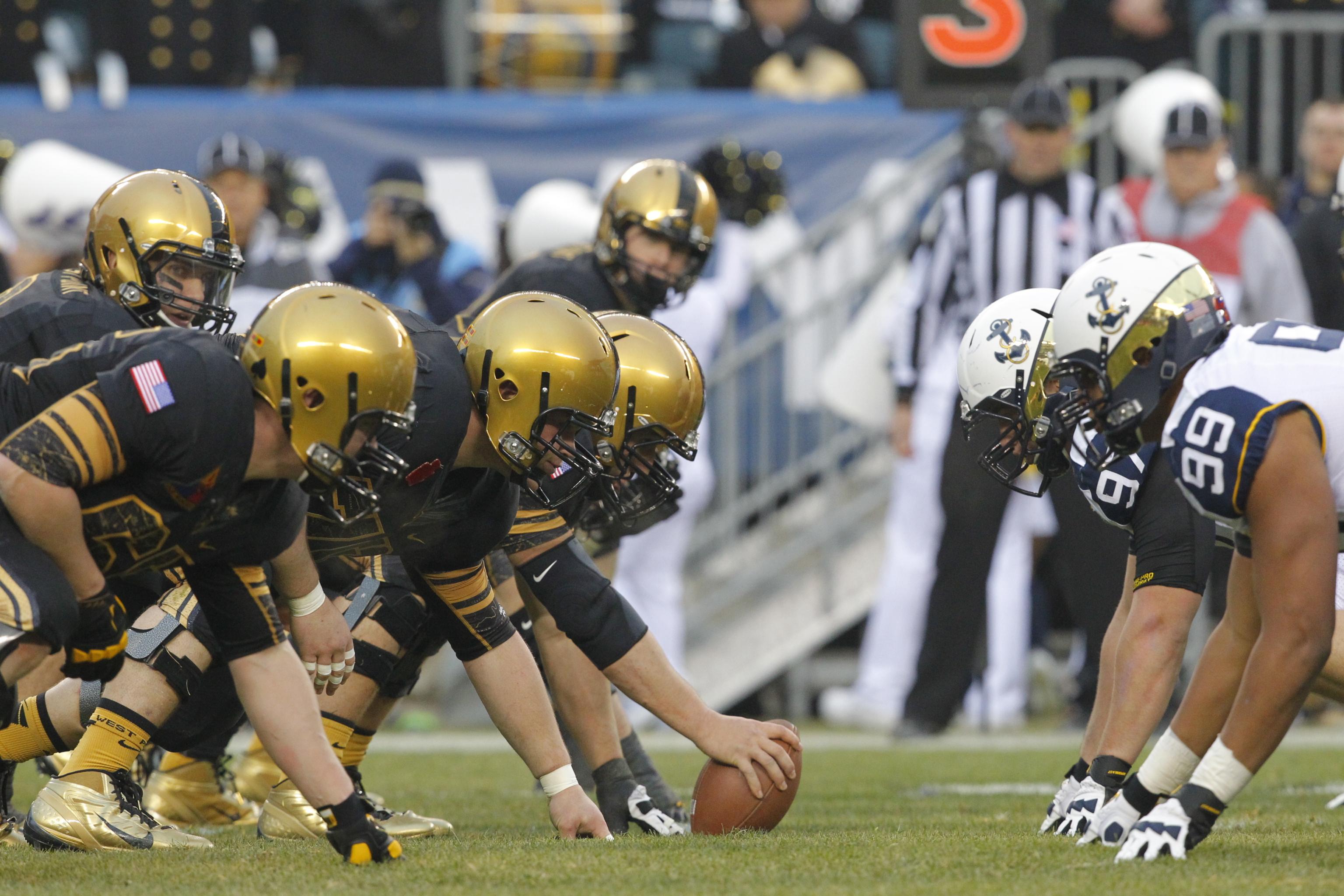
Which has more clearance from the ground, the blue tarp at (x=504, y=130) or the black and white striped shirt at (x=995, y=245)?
the blue tarp at (x=504, y=130)

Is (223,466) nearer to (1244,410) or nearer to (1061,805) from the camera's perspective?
(1244,410)

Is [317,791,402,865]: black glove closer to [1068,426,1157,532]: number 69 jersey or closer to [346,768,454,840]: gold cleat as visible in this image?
[346,768,454,840]: gold cleat

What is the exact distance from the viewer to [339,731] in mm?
5027

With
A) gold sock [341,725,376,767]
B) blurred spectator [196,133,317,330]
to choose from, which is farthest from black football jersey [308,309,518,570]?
blurred spectator [196,133,317,330]

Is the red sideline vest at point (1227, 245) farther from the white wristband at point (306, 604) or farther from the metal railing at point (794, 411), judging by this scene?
the white wristband at point (306, 604)

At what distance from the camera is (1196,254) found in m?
8.10

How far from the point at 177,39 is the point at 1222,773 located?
797 centimetres

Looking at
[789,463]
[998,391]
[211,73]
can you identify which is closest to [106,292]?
[998,391]

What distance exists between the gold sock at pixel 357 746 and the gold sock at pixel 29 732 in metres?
0.74

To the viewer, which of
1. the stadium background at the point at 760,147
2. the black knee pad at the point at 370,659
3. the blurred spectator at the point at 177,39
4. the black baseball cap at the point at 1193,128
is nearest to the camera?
the black knee pad at the point at 370,659

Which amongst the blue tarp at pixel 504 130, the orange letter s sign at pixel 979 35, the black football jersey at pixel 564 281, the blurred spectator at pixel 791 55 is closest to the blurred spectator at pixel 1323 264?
the orange letter s sign at pixel 979 35

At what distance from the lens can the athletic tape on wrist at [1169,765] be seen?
13.0ft

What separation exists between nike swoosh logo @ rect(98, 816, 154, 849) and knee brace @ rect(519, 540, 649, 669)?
1.11m

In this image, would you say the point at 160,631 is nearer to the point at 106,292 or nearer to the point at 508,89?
the point at 106,292
